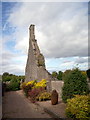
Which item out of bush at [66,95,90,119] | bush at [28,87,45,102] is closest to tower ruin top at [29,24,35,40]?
bush at [28,87,45,102]

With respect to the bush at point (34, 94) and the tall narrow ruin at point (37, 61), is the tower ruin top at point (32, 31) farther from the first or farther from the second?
the bush at point (34, 94)

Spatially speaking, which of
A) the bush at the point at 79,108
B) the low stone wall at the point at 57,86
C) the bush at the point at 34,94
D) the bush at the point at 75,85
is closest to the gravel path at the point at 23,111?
the bush at the point at 34,94

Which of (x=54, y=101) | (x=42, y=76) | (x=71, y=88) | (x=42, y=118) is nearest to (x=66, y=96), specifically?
(x=71, y=88)

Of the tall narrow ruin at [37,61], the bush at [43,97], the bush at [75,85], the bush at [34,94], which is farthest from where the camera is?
the tall narrow ruin at [37,61]

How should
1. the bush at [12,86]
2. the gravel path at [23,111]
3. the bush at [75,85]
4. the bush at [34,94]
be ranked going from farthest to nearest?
the bush at [12,86] → the bush at [34,94] → the bush at [75,85] → the gravel path at [23,111]

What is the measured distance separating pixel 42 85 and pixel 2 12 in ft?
31.6

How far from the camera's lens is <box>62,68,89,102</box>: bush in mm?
9945

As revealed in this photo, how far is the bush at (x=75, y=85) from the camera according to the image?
32.6 feet

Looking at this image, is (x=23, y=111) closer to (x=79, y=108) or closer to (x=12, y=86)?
(x=79, y=108)

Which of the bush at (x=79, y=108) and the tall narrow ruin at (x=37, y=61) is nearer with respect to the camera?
the bush at (x=79, y=108)

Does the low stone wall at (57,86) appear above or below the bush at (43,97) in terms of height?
above

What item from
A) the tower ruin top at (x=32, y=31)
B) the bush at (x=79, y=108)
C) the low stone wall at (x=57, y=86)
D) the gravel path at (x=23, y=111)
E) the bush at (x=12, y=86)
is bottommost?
the gravel path at (x=23, y=111)

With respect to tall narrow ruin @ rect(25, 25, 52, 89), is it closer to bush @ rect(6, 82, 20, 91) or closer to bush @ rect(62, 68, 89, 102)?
bush @ rect(62, 68, 89, 102)

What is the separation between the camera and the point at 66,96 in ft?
33.5
